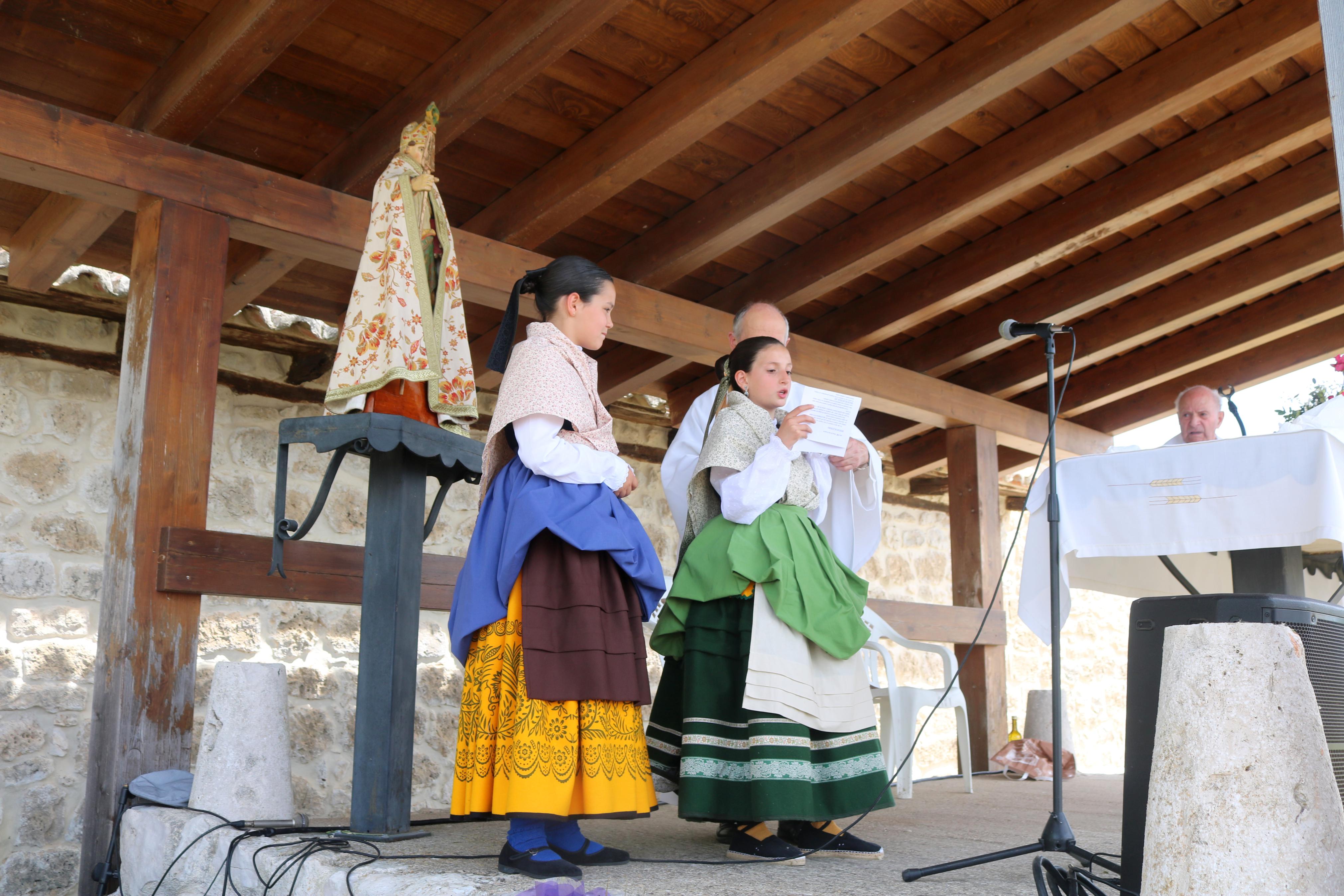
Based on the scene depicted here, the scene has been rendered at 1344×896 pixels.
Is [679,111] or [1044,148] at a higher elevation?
[1044,148]

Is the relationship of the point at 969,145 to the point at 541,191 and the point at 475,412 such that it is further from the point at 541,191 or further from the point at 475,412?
the point at 475,412

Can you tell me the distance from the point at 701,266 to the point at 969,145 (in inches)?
47.1

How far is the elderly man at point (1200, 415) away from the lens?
164 inches

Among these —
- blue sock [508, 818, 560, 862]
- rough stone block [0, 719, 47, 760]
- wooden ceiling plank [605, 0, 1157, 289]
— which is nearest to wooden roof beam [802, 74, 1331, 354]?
wooden ceiling plank [605, 0, 1157, 289]

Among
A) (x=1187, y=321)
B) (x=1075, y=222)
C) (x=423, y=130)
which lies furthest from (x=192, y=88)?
(x=1187, y=321)

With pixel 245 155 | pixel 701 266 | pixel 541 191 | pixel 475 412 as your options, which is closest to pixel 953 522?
pixel 701 266

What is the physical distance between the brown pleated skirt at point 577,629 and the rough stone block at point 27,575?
2.59 m

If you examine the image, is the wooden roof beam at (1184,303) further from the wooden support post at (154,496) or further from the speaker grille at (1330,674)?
the wooden support post at (154,496)

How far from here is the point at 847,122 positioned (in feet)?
12.9

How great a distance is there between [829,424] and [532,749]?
1007 mm

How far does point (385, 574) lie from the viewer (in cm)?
266

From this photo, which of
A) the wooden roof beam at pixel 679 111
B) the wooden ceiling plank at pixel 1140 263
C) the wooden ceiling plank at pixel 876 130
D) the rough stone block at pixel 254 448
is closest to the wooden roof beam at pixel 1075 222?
the wooden ceiling plank at pixel 1140 263

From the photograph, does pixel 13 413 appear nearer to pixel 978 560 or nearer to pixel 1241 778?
pixel 1241 778

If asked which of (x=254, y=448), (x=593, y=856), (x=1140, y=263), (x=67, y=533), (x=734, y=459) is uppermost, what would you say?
(x=1140, y=263)
